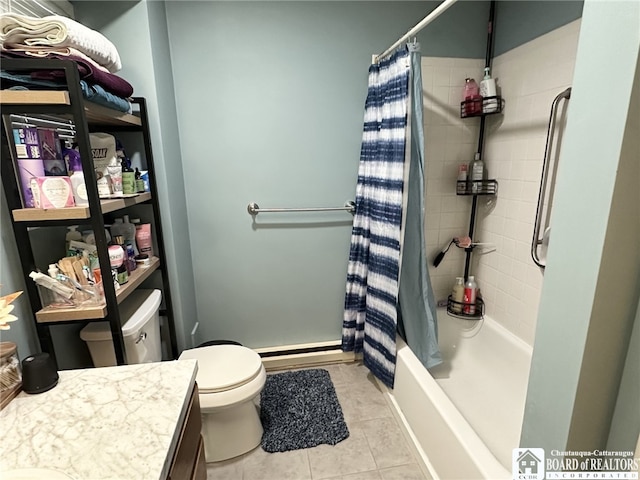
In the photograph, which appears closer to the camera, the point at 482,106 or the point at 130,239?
the point at 130,239

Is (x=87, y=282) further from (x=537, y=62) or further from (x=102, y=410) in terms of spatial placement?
(x=537, y=62)

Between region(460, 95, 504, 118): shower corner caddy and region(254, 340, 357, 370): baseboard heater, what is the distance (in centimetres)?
168

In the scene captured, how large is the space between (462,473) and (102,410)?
121 centimetres

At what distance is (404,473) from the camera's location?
55.4 inches

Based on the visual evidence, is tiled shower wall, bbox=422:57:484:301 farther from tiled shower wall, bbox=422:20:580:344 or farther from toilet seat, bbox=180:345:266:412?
toilet seat, bbox=180:345:266:412

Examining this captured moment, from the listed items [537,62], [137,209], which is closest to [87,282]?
[137,209]

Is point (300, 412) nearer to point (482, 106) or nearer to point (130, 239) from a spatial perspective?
point (130, 239)

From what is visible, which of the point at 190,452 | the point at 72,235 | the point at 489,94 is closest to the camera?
the point at 190,452

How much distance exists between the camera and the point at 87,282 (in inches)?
42.0

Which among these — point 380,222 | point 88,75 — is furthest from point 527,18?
point 88,75

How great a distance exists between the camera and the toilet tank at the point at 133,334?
3.91 ft

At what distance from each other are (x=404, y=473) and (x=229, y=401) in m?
0.84

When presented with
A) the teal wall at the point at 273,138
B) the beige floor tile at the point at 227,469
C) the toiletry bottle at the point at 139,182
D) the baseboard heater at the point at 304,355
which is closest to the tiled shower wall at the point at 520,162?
the teal wall at the point at 273,138

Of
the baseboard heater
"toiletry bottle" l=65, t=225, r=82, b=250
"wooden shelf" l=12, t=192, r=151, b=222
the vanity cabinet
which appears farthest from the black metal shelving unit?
the baseboard heater
